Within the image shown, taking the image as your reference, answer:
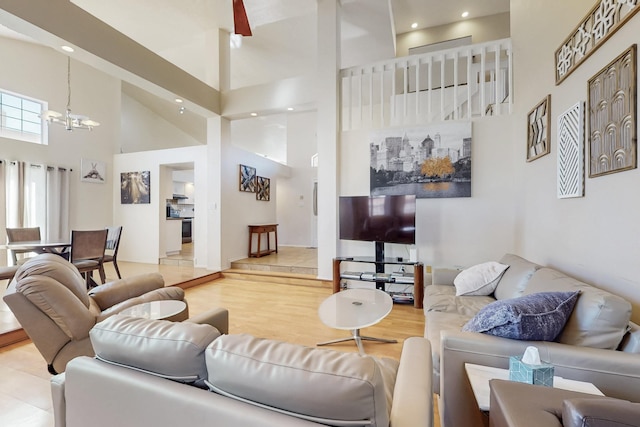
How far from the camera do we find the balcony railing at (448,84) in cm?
352

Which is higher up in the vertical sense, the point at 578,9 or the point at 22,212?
the point at 578,9

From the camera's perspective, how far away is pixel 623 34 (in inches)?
61.7

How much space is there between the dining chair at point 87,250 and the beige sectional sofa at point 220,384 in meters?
3.13

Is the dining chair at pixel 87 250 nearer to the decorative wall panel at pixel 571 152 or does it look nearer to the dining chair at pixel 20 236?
the dining chair at pixel 20 236

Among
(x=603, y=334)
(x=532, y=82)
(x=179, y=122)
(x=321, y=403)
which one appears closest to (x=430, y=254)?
(x=532, y=82)

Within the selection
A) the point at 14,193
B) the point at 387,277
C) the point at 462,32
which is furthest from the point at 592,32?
the point at 14,193

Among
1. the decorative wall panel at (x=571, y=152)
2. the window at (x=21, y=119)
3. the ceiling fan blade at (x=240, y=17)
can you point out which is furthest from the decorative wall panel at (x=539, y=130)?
the window at (x=21, y=119)

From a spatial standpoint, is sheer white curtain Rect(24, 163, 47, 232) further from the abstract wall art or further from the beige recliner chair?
the beige recliner chair

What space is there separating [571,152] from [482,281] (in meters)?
1.20

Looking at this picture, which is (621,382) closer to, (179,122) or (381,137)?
(381,137)

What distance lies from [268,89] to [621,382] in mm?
4987

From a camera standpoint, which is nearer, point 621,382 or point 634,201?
point 621,382

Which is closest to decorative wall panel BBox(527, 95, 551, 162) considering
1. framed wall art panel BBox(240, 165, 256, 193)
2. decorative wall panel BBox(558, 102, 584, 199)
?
decorative wall panel BBox(558, 102, 584, 199)

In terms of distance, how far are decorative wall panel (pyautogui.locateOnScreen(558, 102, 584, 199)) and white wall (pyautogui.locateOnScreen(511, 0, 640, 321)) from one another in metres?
0.07
